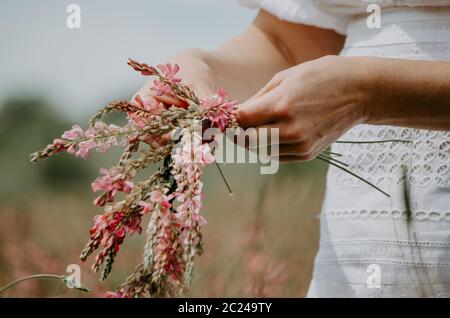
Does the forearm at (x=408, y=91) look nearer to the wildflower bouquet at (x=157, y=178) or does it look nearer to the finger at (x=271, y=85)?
the finger at (x=271, y=85)

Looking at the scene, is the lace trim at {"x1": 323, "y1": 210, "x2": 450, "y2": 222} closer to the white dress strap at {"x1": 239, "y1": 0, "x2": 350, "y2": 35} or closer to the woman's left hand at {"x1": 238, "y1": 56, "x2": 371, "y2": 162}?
the woman's left hand at {"x1": 238, "y1": 56, "x2": 371, "y2": 162}

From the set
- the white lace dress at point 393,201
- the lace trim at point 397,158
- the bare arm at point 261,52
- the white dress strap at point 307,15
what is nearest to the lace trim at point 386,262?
the white lace dress at point 393,201

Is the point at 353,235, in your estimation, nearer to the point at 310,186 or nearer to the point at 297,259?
the point at 297,259

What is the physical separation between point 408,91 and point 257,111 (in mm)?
274

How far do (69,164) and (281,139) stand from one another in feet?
28.1

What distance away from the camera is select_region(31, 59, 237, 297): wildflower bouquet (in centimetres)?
98

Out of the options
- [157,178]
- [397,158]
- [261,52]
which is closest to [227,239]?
[261,52]

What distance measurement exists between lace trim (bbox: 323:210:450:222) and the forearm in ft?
0.68

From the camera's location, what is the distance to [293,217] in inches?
125

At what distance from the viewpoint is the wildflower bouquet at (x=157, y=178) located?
98 cm

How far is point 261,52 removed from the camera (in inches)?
67.9
